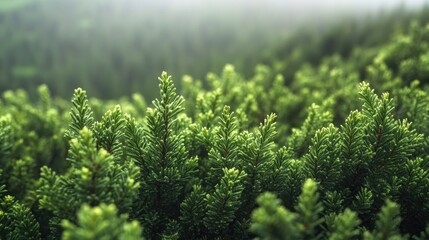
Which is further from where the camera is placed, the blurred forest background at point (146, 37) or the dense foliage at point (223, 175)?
the blurred forest background at point (146, 37)

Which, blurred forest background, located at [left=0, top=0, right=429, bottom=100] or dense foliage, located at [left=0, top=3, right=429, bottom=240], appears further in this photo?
blurred forest background, located at [left=0, top=0, right=429, bottom=100]

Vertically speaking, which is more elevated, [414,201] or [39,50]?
[39,50]

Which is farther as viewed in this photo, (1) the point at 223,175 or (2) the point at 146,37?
(2) the point at 146,37

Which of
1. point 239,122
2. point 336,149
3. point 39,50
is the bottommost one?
point 336,149

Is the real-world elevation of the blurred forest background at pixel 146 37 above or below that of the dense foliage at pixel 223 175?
above

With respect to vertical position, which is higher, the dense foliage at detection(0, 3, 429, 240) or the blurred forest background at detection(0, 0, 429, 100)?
the blurred forest background at detection(0, 0, 429, 100)

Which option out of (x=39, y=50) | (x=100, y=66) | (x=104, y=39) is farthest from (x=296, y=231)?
(x=100, y=66)

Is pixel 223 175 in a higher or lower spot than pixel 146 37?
lower

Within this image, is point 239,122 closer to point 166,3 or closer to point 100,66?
point 166,3
